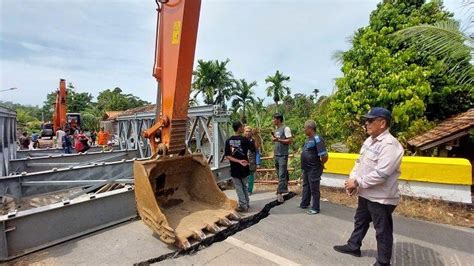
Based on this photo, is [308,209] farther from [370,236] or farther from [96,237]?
[96,237]

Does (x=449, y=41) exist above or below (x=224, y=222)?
above

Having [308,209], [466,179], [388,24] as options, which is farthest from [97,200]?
[388,24]

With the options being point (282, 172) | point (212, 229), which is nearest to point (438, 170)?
point (282, 172)

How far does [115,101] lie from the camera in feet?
178

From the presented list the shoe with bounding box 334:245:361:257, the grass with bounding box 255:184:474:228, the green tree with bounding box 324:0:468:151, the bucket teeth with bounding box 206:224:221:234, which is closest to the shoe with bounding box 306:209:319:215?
the grass with bounding box 255:184:474:228

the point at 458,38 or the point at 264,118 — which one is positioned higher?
the point at 458,38

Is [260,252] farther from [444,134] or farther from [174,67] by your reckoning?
[444,134]

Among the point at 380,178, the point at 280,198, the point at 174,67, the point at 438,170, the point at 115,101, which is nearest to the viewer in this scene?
the point at 380,178

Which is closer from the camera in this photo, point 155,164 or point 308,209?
point 155,164

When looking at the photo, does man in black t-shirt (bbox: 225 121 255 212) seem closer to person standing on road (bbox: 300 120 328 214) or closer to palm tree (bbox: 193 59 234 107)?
person standing on road (bbox: 300 120 328 214)

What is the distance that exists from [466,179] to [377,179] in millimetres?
3300

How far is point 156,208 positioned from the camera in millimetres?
3879

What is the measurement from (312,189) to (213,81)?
27.6 meters

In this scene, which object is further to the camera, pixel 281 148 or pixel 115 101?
pixel 115 101
